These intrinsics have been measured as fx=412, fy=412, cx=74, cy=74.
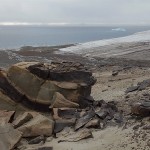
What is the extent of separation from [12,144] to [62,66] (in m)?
5.53

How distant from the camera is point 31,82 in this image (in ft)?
56.2

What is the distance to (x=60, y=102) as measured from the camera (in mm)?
16547

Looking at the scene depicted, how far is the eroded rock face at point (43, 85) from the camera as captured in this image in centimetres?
1683

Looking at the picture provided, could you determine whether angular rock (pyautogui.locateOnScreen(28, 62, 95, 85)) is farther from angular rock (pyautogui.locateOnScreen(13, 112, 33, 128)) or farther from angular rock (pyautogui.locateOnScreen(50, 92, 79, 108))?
angular rock (pyautogui.locateOnScreen(13, 112, 33, 128))

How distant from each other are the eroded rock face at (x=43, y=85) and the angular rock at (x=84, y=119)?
1.36m

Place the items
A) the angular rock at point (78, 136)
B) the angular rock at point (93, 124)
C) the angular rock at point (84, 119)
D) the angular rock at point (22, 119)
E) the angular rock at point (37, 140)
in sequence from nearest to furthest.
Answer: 1. the angular rock at point (78, 136)
2. the angular rock at point (37, 140)
3. the angular rock at point (93, 124)
4. the angular rock at point (84, 119)
5. the angular rock at point (22, 119)

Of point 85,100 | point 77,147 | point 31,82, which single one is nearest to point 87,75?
point 85,100

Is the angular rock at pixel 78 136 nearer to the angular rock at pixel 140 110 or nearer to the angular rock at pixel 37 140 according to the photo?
the angular rock at pixel 37 140

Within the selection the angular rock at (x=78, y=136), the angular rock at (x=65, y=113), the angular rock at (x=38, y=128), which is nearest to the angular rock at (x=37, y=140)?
the angular rock at (x=38, y=128)

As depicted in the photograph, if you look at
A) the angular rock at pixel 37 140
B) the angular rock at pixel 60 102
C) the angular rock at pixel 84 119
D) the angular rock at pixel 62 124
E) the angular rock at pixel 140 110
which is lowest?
the angular rock at pixel 37 140

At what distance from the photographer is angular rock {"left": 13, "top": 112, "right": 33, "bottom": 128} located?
1497 cm

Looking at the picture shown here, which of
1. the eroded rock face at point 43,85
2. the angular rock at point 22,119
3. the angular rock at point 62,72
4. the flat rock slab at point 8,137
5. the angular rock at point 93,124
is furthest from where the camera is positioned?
the angular rock at point 62,72

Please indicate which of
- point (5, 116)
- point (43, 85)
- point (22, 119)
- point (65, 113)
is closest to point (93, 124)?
point (65, 113)

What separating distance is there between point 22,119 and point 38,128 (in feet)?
3.05
